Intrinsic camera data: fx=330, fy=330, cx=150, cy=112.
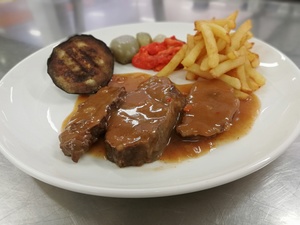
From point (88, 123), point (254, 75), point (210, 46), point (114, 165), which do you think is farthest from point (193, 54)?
point (114, 165)

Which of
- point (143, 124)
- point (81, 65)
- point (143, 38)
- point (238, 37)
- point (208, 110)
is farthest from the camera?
point (143, 38)

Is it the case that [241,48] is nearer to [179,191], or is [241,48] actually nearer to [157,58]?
[157,58]

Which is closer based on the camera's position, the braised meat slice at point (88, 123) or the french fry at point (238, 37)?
the braised meat slice at point (88, 123)

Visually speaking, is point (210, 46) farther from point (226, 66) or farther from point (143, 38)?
point (143, 38)

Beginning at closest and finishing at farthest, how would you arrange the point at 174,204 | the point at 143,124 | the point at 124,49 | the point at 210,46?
the point at 174,204 < the point at 143,124 < the point at 210,46 < the point at 124,49

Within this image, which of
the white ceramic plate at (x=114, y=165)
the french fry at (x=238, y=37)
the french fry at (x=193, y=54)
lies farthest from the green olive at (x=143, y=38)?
Answer: the french fry at (x=238, y=37)

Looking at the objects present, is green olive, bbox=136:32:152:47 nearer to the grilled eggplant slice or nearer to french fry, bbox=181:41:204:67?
the grilled eggplant slice

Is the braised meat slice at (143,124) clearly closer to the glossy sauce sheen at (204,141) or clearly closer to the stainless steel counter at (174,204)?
the glossy sauce sheen at (204,141)

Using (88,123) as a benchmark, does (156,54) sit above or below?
below
